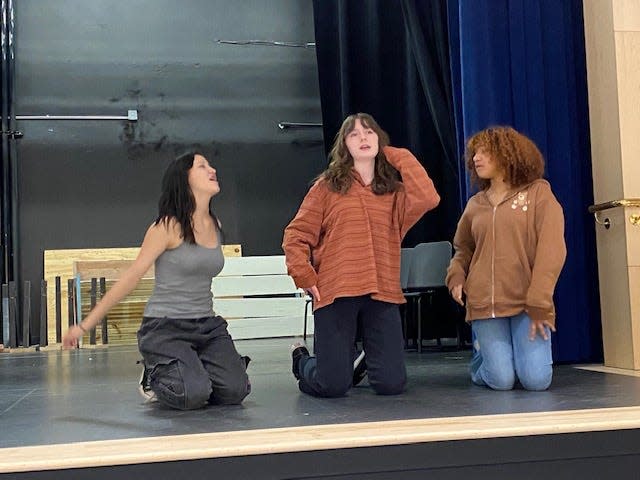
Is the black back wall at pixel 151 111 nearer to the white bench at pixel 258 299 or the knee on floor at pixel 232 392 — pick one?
the white bench at pixel 258 299

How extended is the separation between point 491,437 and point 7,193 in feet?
18.7

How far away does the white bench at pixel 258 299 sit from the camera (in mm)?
6164

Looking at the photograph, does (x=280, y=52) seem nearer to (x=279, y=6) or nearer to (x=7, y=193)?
(x=279, y=6)

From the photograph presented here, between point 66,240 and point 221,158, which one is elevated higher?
point 221,158

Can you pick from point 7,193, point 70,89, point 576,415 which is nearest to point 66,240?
point 7,193

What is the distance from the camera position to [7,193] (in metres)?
6.41

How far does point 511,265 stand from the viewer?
2.57 m

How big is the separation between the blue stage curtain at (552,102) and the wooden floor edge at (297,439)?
5.17ft

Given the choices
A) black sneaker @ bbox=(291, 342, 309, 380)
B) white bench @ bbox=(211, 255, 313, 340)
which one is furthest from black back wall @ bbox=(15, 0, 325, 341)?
black sneaker @ bbox=(291, 342, 309, 380)

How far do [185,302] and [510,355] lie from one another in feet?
3.59

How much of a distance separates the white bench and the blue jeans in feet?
11.6

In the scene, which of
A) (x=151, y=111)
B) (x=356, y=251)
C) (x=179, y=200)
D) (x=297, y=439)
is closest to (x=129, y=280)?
(x=179, y=200)

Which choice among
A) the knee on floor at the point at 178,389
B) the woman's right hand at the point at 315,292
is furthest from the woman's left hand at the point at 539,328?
the knee on floor at the point at 178,389

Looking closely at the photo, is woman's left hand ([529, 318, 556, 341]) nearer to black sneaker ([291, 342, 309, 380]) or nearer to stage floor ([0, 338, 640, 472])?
stage floor ([0, 338, 640, 472])
